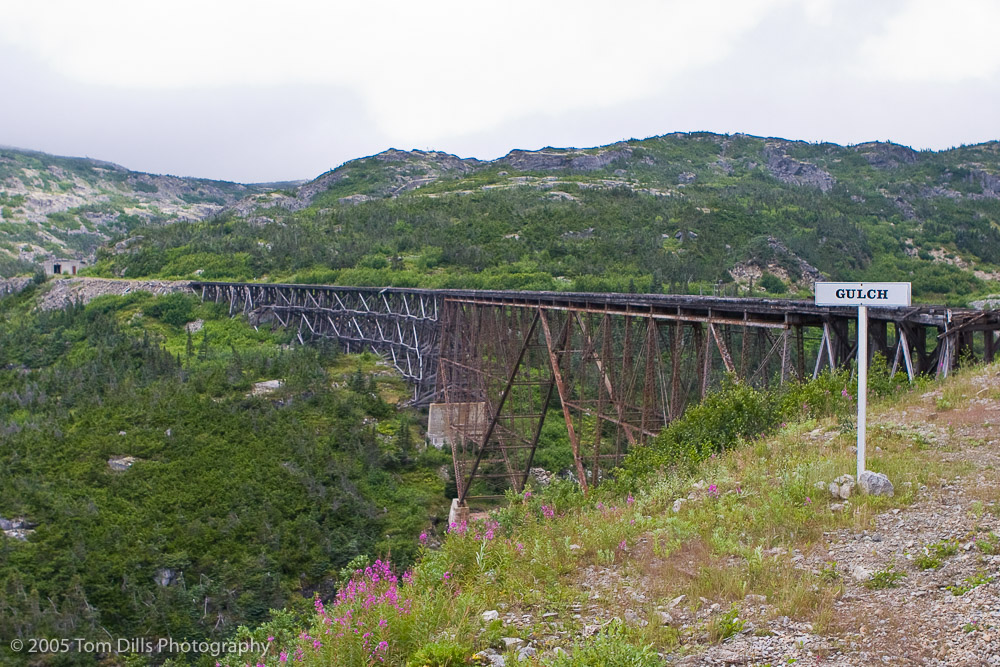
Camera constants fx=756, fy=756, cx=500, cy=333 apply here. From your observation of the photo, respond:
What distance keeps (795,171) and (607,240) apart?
72726 millimetres

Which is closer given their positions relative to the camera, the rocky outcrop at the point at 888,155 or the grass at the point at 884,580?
the grass at the point at 884,580

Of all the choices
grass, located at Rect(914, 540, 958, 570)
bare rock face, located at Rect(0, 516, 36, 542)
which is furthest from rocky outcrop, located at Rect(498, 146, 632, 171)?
grass, located at Rect(914, 540, 958, 570)

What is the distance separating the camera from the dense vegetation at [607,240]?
5653 cm

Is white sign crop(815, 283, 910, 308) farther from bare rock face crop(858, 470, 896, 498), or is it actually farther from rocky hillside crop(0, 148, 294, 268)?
rocky hillside crop(0, 148, 294, 268)

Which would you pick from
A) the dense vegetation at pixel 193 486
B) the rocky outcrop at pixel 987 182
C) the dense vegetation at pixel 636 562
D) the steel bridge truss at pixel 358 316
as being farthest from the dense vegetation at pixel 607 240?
the dense vegetation at pixel 636 562

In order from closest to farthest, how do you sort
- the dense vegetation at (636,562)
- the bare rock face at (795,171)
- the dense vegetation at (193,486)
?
the dense vegetation at (636,562) < the dense vegetation at (193,486) < the bare rock face at (795,171)

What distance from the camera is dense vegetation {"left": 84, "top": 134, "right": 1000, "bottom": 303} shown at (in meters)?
56.5

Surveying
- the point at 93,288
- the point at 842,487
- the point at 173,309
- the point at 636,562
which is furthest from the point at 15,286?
the point at 842,487

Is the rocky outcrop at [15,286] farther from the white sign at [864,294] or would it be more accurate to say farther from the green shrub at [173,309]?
the white sign at [864,294]

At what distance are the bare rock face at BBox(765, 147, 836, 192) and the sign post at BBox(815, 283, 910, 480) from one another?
11467 cm

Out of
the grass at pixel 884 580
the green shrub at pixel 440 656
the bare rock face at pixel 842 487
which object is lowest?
the green shrub at pixel 440 656

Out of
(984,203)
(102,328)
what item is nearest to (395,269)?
(102,328)

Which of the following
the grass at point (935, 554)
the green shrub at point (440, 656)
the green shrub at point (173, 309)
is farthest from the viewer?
the green shrub at point (173, 309)

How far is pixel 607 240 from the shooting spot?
65.0 m
